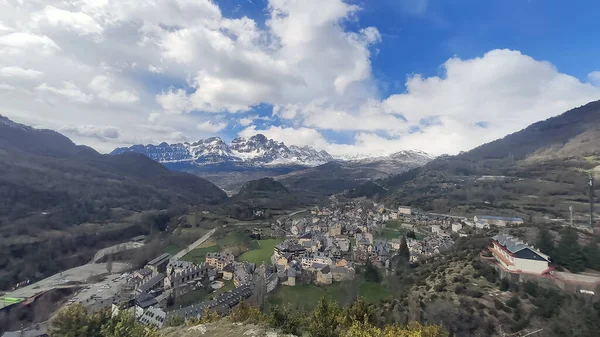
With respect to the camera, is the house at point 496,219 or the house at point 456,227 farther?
the house at point 496,219

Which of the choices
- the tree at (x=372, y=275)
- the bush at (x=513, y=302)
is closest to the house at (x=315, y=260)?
the tree at (x=372, y=275)

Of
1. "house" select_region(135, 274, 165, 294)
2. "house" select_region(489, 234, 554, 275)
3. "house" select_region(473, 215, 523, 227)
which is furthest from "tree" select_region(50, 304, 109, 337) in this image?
"house" select_region(473, 215, 523, 227)

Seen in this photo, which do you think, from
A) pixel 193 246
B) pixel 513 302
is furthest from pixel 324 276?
A: pixel 193 246

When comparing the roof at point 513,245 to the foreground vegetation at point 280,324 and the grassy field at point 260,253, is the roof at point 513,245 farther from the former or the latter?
the grassy field at point 260,253

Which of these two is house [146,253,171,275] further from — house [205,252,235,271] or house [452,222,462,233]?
house [452,222,462,233]

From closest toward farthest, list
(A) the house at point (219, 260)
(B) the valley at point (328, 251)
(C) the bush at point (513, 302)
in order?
(C) the bush at point (513, 302) → (B) the valley at point (328, 251) → (A) the house at point (219, 260)

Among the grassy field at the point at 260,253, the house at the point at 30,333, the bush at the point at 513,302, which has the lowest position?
the house at the point at 30,333
